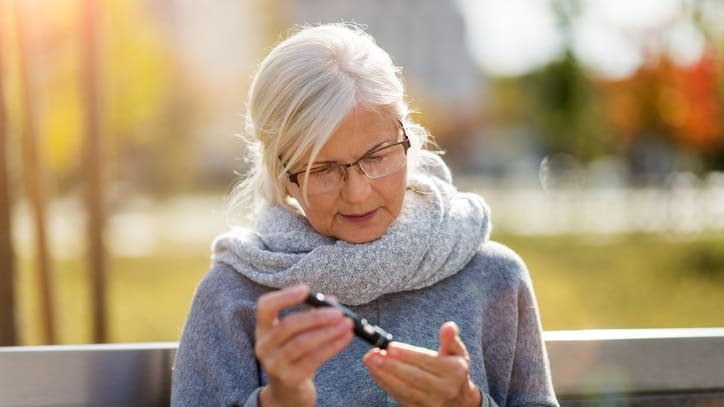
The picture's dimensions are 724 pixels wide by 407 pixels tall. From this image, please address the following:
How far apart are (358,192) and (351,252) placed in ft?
0.52

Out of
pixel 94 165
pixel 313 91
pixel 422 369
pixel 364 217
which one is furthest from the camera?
pixel 94 165

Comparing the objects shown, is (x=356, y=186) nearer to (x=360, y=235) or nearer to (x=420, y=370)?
(x=360, y=235)

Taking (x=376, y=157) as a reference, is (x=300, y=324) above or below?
below

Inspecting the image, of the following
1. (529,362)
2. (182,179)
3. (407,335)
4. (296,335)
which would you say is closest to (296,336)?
(296,335)

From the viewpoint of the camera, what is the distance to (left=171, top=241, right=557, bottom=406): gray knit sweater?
8.20 ft

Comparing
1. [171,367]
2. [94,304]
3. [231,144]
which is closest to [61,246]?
[94,304]

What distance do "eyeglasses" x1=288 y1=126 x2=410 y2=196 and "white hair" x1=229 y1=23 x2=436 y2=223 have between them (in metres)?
0.06

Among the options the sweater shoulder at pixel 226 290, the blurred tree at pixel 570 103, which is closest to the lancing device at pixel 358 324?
the sweater shoulder at pixel 226 290

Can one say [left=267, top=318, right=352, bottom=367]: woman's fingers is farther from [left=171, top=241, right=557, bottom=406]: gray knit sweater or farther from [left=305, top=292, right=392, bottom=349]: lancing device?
[left=171, top=241, right=557, bottom=406]: gray knit sweater

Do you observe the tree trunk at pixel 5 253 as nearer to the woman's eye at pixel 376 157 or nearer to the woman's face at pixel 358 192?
the woman's face at pixel 358 192

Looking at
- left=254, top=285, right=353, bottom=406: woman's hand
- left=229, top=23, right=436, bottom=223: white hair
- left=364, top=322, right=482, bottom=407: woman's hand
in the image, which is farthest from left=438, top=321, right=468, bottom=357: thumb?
left=229, top=23, right=436, bottom=223: white hair

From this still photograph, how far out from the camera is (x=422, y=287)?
104 inches

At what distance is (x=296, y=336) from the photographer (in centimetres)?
186

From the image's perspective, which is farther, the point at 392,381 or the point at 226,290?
the point at 226,290
